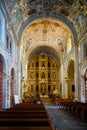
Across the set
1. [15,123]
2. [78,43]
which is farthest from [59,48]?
[15,123]

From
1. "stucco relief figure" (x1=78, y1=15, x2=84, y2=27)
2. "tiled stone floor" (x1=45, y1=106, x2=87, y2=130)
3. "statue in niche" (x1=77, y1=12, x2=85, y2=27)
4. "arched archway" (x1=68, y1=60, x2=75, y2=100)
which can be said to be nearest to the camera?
"tiled stone floor" (x1=45, y1=106, x2=87, y2=130)

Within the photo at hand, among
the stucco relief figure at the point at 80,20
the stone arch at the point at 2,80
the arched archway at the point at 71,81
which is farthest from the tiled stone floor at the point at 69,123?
the arched archway at the point at 71,81

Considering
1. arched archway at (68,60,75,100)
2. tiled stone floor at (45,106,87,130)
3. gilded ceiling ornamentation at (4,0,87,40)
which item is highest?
gilded ceiling ornamentation at (4,0,87,40)

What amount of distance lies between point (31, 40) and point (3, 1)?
1956 cm

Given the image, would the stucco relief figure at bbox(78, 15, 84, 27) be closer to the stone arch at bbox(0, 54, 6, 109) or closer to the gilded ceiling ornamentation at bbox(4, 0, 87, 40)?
the gilded ceiling ornamentation at bbox(4, 0, 87, 40)

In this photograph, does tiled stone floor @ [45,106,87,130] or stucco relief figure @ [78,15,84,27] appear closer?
tiled stone floor @ [45,106,87,130]

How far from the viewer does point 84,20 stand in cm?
2222

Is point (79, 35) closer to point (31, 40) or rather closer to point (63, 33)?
point (63, 33)

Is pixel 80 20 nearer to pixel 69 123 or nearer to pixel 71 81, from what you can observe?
pixel 69 123

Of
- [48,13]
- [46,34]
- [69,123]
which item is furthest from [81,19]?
[69,123]

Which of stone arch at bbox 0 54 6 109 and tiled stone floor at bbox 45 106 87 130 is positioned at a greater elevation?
stone arch at bbox 0 54 6 109

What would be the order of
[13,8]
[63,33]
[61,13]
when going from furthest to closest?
1. [63,33]
2. [61,13]
3. [13,8]

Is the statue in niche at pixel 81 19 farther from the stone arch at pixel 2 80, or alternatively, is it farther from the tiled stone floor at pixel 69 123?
the tiled stone floor at pixel 69 123

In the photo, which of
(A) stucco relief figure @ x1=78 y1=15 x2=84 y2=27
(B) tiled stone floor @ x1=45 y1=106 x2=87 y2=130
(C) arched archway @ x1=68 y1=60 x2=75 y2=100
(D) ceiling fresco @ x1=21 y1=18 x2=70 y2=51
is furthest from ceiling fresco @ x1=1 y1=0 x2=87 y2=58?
(C) arched archway @ x1=68 y1=60 x2=75 y2=100
